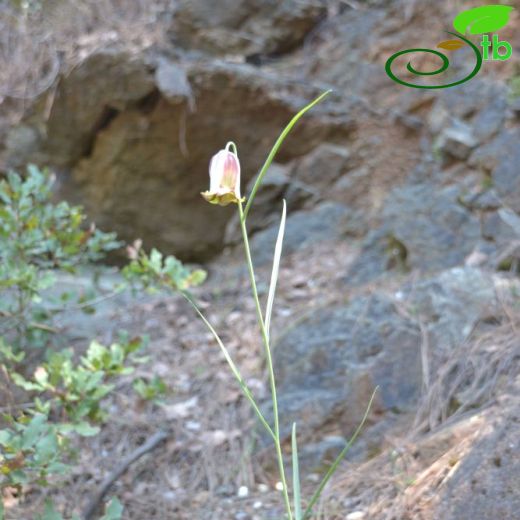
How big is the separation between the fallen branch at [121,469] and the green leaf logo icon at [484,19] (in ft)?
8.01

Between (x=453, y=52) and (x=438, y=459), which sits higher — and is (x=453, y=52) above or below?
above

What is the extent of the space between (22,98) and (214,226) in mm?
1627

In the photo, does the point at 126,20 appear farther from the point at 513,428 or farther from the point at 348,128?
the point at 513,428

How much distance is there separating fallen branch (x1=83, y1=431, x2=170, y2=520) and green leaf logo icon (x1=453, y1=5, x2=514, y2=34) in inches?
96.1

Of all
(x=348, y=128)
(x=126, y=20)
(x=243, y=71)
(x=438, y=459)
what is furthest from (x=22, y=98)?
(x=438, y=459)

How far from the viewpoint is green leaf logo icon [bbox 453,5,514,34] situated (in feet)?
11.2

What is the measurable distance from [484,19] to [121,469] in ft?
9.19

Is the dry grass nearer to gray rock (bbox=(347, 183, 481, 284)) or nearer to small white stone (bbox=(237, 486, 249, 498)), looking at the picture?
gray rock (bbox=(347, 183, 481, 284))

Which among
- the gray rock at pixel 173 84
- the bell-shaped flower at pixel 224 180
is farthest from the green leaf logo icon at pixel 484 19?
the bell-shaped flower at pixel 224 180

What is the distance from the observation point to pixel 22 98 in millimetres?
4773

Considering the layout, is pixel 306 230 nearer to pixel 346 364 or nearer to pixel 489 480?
pixel 346 364

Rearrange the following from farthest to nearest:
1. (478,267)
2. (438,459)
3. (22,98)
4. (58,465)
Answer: (22,98), (478,267), (438,459), (58,465)

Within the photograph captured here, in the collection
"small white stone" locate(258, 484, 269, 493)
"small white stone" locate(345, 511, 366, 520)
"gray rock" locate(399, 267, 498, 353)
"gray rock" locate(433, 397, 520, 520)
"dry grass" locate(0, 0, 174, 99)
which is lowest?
"small white stone" locate(258, 484, 269, 493)

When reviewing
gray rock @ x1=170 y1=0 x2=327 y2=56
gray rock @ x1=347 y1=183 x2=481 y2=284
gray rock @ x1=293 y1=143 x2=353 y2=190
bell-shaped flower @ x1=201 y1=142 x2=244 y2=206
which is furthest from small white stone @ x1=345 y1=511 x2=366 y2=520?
gray rock @ x1=170 y1=0 x2=327 y2=56
